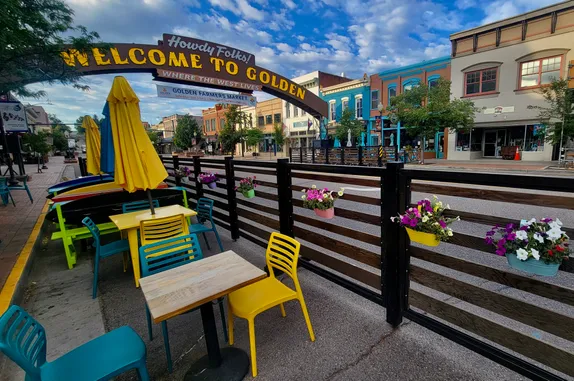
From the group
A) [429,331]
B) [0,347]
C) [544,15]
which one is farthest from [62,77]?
[544,15]

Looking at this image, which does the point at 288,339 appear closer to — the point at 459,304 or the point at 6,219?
the point at 459,304

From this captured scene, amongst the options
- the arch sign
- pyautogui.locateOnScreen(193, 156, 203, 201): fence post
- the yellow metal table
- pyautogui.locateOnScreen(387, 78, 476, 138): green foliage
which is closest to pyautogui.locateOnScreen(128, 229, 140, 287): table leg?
the yellow metal table

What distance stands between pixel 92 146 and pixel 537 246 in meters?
8.08

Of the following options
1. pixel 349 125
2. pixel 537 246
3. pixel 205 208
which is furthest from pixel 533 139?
pixel 537 246

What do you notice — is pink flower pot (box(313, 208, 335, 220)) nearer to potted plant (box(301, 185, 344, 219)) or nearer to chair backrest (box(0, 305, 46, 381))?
potted plant (box(301, 185, 344, 219))

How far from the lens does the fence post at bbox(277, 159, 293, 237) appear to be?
381cm

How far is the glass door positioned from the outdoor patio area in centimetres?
2174

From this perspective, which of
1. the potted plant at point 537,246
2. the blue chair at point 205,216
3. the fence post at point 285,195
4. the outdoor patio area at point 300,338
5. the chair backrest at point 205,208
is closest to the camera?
the potted plant at point 537,246

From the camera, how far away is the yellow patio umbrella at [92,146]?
22.2 ft

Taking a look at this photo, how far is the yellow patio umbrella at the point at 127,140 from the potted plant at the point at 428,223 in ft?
10.3

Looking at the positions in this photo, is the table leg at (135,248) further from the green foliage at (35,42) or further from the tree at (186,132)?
the tree at (186,132)

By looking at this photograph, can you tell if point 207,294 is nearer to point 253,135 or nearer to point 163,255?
point 163,255

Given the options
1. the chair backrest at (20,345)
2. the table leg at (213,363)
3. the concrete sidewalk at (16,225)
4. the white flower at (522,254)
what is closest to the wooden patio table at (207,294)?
the table leg at (213,363)

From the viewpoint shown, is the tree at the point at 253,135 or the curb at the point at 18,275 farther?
the tree at the point at 253,135
